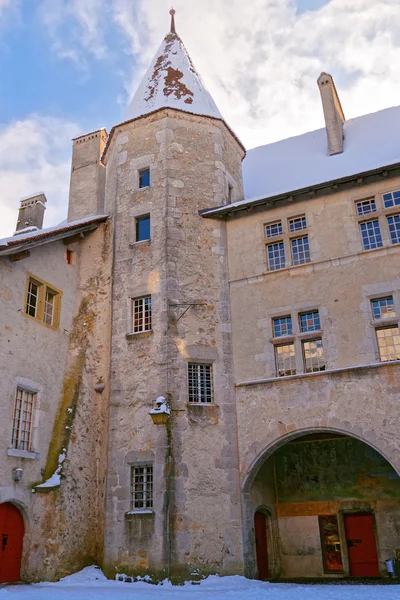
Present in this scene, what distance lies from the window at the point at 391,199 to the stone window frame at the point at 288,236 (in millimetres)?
2019

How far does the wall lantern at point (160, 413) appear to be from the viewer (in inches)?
512

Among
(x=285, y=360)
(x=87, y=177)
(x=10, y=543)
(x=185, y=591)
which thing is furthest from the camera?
(x=87, y=177)

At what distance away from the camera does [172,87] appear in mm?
18453

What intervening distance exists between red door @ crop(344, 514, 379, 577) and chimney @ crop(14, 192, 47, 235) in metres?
15.3

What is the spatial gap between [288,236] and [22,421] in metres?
8.17

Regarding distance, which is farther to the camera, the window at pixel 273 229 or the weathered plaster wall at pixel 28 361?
the window at pixel 273 229

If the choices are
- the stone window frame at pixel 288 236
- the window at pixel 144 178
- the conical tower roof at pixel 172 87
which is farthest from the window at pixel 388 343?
the conical tower roof at pixel 172 87

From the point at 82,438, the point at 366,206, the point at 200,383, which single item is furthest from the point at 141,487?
the point at 366,206

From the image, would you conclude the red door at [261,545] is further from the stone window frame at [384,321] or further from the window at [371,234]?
the window at [371,234]

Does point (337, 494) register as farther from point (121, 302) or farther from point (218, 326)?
point (121, 302)

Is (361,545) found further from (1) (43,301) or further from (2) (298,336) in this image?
(1) (43,301)

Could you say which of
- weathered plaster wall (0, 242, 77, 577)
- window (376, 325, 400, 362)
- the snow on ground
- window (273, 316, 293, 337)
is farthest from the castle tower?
window (376, 325, 400, 362)

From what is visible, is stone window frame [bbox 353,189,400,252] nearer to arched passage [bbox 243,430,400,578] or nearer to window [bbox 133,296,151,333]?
arched passage [bbox 243,430,400,578]

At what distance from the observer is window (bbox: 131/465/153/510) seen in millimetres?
13508
